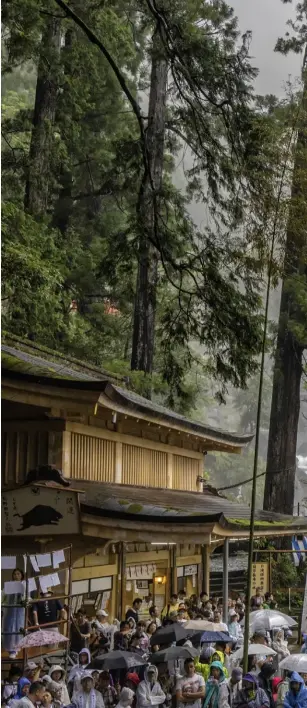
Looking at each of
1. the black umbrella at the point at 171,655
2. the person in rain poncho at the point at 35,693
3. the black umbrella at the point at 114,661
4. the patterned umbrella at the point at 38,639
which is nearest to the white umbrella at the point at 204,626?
the black umbrella at the point at 171,655

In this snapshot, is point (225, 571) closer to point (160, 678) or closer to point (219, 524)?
point (219, 524)

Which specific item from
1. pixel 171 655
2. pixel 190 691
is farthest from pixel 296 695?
pixel 171 655

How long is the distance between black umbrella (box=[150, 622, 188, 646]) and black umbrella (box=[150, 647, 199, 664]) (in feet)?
3.43

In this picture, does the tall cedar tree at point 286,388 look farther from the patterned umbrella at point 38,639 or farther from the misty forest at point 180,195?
the patterned umbrella at point 38,639

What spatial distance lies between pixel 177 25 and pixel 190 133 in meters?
2.01

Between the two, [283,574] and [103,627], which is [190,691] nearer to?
[103,627]

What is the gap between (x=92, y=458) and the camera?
16.3m

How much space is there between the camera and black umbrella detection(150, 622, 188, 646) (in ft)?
44.7

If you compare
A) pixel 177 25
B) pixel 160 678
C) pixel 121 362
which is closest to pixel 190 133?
pixel 177 25

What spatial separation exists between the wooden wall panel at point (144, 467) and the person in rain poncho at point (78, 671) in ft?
18.9

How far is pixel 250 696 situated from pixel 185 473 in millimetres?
10968

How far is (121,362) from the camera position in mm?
25438

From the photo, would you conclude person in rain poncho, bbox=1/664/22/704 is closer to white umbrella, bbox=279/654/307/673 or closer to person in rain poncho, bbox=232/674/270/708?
person in rain poncho, bbox=232/674/270/708

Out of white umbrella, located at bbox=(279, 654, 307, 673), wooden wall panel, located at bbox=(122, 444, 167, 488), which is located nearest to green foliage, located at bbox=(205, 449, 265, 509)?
wooden wall panel, located at bbox=(122, 444, 167, 488)
